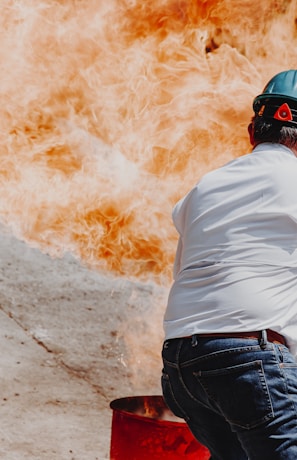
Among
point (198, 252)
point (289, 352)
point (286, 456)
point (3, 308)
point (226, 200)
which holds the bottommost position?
point (3, 308)

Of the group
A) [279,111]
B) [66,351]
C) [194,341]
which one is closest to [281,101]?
[279,111]

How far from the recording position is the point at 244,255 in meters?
2.42

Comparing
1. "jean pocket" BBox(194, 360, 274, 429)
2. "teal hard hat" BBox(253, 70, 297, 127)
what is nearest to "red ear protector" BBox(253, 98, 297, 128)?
"teal hard hat" BBox(253, 70, 297, 127)

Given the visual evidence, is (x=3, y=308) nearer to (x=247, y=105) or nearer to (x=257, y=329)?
(x=247, y=105)

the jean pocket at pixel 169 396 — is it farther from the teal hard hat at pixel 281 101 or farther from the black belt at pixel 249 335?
the teal hard hat at pixel 281 101

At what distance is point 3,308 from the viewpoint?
789 cm

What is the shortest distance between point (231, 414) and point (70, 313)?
5.54 m

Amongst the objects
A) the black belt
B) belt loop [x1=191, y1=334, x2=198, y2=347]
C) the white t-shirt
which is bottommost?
belt loop [x1=191, y1=334, x2=198, y2=347]

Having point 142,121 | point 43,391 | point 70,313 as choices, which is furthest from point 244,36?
point 70,313

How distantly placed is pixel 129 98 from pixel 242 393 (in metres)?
2.58

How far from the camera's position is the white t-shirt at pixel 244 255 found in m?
2.39

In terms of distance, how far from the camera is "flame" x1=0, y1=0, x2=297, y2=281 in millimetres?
4406

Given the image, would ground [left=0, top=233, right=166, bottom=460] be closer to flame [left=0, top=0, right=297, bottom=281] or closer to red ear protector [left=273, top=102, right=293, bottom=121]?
flame [left=0, top=0, right=297, bottom=281]

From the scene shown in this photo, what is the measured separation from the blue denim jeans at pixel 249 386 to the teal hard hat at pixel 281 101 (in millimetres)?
757
